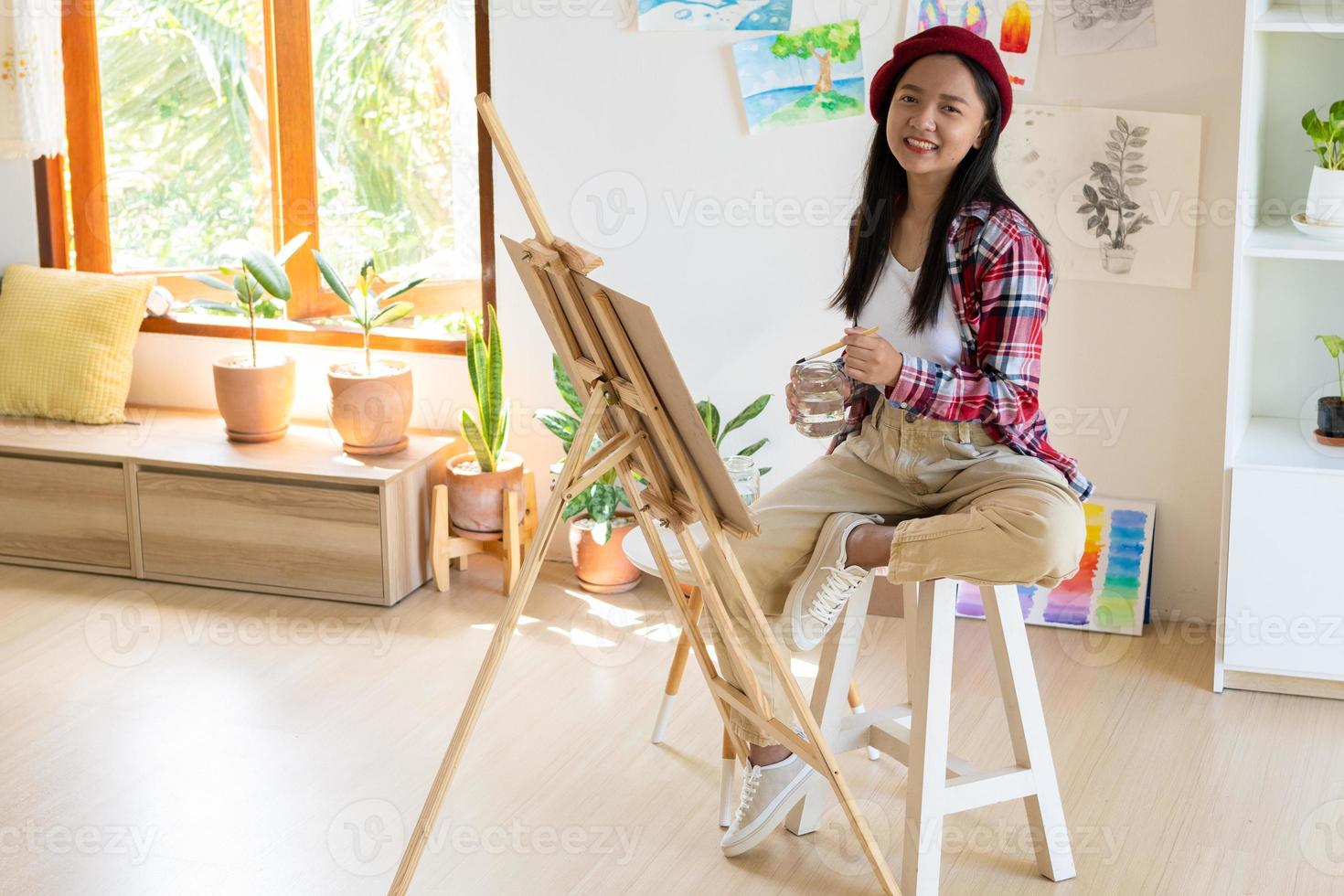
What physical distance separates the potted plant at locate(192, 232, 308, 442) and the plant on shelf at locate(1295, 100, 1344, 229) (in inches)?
94.4

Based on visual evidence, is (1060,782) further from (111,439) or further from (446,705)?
(111,439)

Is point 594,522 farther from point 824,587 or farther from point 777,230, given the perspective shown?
point 824,587

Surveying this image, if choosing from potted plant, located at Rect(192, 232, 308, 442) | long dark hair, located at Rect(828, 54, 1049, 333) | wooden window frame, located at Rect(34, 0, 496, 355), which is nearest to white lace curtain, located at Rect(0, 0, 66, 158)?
wooden window frame, located at Rect(34, 0, 496, 355)

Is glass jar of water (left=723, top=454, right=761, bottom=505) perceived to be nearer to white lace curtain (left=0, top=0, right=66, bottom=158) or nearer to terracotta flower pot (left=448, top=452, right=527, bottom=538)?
terracotta flower pot (left=448, top=452, right=527, bottom=538)

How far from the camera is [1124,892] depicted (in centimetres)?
236

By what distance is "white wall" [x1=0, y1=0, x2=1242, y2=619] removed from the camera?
323 cm

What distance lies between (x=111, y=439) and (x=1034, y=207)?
241 centimetres

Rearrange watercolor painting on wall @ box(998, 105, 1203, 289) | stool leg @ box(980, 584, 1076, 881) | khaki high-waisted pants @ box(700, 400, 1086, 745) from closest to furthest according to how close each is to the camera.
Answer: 1. khaki high-waisted pants @ box(700, 400, 1086, 745)
2. stool leg @ box(980, 584, 1076, 881)
3. watercolor painting on wall @ box(998, 105, 1203, 289)

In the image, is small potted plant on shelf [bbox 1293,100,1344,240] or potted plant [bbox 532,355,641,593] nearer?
small potted plant on shelf [bbox 1293,100,1344,240]

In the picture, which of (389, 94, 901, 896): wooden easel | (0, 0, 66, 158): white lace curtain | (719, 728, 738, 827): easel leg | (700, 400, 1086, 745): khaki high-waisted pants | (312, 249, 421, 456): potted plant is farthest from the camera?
(0, 0, 66, 158): white lace curtain

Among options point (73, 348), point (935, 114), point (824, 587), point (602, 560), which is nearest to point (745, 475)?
point (602, 560)

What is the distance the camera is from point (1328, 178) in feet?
9.67

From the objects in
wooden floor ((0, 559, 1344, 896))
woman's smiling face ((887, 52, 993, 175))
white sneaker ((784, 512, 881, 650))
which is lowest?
wooden floor ((0, 559, 1344, 896))

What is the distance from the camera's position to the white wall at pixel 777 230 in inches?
127
